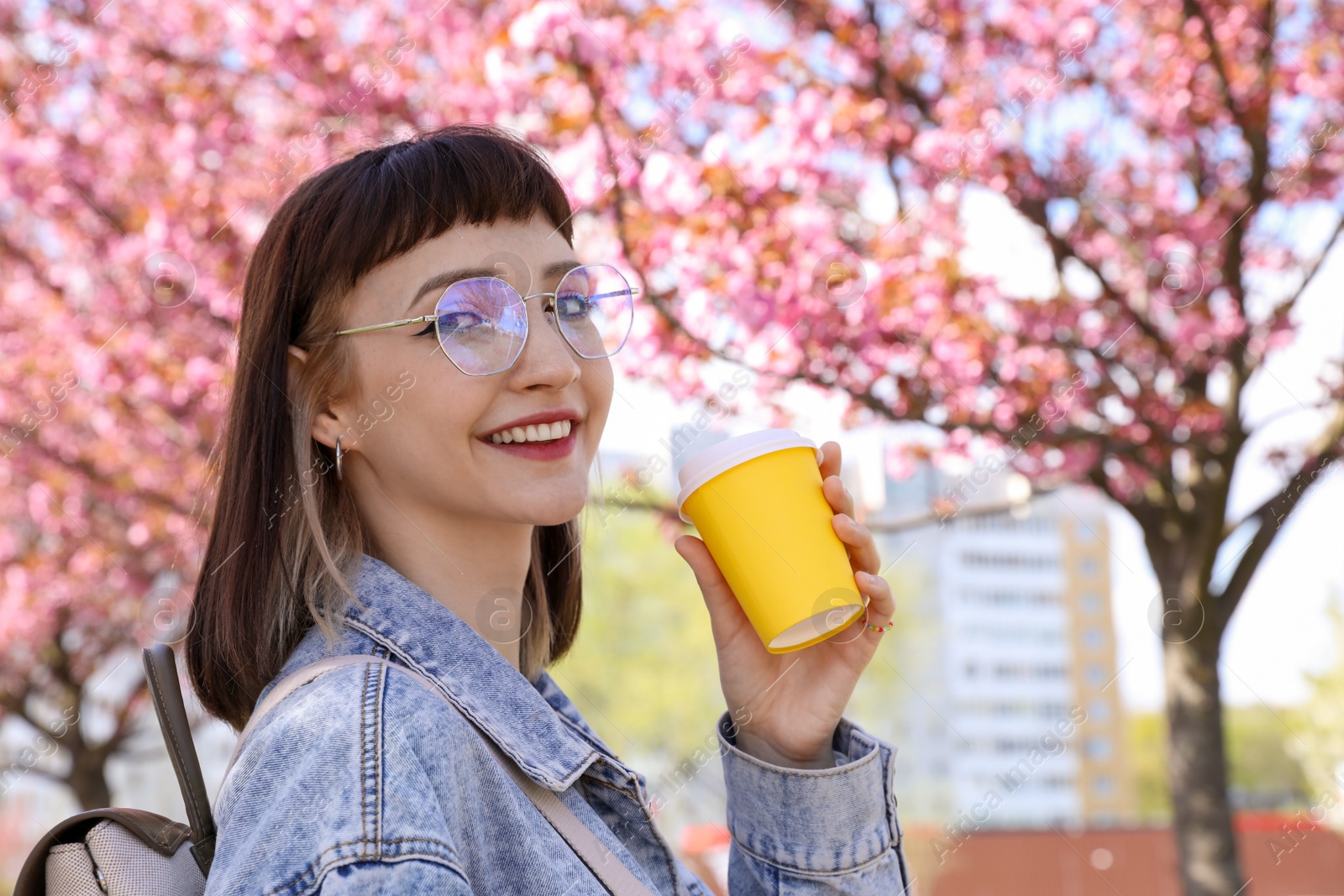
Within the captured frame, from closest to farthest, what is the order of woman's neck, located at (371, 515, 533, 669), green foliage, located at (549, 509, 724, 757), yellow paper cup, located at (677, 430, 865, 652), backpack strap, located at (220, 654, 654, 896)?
backpack strap, located at (220, 654, 654, 896)
woman's neck, located at (371, 515, 533, 669)
yellow paper cup, located at (677, 430, 865, 652)
green foliage, located at (549, 509, 724, 757)

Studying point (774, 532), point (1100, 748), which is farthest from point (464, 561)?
point (1100, 748)

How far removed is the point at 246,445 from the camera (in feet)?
4.91

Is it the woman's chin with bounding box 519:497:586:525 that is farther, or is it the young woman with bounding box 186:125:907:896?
the woman's chin with bounding box 519:497:586:525

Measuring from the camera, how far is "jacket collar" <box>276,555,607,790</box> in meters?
1.29

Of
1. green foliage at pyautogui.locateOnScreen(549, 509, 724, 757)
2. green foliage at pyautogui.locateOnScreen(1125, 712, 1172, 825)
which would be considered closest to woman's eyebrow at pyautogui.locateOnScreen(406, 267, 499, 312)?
green foliage at pyautogui.locateOnScreen(549, 509, 724, 757)

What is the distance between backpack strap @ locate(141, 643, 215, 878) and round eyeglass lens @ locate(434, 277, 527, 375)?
0.49 metres

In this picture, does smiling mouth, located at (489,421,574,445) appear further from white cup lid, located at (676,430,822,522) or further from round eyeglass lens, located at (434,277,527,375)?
white cup lid, located at (676,430,822,522)

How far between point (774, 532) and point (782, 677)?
0.98ft

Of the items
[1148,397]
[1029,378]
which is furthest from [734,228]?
[1148,397]

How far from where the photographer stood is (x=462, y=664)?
53.4 inches

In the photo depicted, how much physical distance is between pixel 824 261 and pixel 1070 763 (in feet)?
297

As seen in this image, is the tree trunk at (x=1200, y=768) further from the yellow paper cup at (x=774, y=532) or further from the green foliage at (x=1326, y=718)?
the green foliage at (x=1326, y=718)

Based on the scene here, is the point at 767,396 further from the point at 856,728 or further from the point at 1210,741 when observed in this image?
the point at 856,728

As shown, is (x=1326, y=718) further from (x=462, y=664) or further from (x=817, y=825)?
(x=462, y=664)
